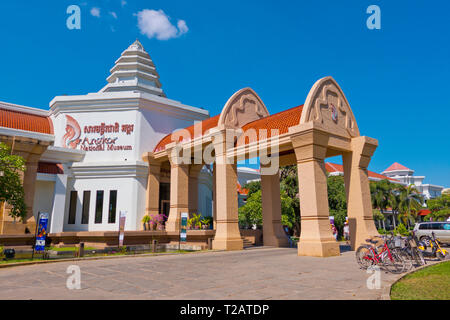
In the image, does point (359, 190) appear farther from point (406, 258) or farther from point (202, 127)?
point (202, 127)

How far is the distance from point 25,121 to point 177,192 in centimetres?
1492

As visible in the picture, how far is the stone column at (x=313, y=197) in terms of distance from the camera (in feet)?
47.1

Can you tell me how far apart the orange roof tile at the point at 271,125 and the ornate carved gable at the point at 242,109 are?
1002 mm

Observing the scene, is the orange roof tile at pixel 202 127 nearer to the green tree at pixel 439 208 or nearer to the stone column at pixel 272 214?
the stone column at pixel 272 214

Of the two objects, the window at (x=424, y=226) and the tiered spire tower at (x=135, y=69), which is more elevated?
the tiered spire tower at (x=135, y=69)

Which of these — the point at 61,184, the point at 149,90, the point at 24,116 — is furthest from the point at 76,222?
the point at 149,90

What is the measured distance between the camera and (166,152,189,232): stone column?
22.1 metres

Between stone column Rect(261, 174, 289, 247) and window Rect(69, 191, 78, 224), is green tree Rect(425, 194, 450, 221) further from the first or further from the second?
window Rect(69, 191, 78, 224)

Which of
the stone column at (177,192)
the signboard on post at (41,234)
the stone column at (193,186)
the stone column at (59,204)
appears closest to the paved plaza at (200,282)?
the signboard on post at (41,234)

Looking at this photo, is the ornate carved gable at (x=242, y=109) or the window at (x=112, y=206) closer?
the ornate carved gable at (x=242, y=109)

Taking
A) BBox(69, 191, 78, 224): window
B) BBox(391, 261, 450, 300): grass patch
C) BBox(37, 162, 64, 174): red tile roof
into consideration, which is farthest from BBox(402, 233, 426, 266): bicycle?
BBox(37, 162, 64, 174): red tile roof

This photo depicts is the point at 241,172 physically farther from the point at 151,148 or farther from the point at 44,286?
the point at 44,286

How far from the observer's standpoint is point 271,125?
57.9ft

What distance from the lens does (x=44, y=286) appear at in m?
7.67
